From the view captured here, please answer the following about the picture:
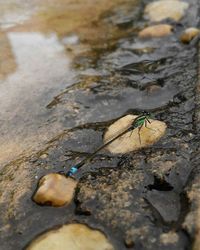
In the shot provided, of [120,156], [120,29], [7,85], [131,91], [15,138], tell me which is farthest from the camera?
[120,29]

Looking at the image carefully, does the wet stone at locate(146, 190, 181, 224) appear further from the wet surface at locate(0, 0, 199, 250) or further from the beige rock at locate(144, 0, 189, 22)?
the beige rock at locate(144, 0, 189, 22)

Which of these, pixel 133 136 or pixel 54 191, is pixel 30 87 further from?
pixel 54 191

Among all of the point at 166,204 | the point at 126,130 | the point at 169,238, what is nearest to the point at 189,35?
the point at 126,130

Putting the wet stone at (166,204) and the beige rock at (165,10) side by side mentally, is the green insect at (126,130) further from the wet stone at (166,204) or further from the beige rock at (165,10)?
the beige rock at (165,10)

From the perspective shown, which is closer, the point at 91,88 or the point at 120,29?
the point at 91,88

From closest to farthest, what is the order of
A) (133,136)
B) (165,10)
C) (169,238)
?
(169,238)
(133,136)
(165,10)

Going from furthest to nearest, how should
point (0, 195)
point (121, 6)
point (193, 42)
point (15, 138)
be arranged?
point (121, 6)
point (193, 42)
point (15, 138)
point (0, 195)

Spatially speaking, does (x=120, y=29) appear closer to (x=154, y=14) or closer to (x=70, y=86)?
(x=154, y=14)

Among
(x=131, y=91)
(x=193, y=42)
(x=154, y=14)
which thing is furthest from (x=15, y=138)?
(x=154, y=14)
